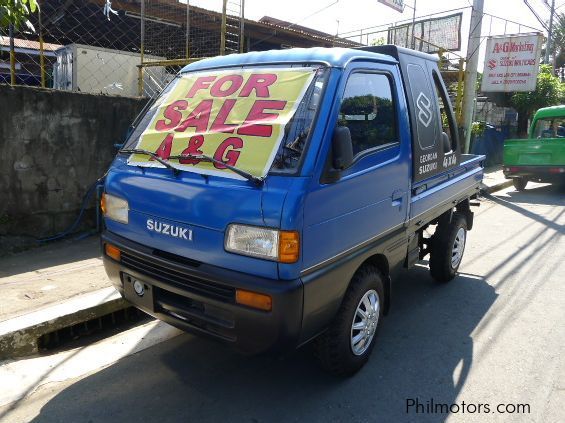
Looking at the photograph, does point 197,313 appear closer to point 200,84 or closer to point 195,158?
point 195,158

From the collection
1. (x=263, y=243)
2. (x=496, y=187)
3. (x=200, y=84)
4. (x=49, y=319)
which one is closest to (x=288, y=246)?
(x=263, y=243)

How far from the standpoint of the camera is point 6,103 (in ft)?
16.3

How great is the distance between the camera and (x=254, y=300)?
2.40 metres

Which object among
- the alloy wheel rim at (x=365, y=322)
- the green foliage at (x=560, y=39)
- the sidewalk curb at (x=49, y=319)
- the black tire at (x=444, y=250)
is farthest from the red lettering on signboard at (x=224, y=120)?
the green foliage at (x=560, y=39)

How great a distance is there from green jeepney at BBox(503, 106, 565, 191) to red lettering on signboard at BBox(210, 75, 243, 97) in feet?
33.3

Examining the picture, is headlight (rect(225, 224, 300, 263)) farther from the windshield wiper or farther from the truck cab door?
the windshield wiper

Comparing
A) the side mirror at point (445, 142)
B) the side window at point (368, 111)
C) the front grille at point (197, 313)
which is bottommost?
the front grille at point (197, 313)

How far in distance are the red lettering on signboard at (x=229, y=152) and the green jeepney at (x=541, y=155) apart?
1044 cm

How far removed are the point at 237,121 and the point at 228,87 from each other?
1.26 feet

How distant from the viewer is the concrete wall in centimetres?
509

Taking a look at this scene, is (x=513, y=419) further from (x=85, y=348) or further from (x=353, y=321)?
(x=85, y=348)

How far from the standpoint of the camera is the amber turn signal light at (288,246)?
2.36m

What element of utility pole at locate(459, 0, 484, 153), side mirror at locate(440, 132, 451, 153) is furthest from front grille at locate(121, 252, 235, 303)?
utility pole at locate(459, 0, 484, 153)

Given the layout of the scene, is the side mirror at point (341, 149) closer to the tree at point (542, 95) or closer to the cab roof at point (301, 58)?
the cab roof at point (301, 58)
